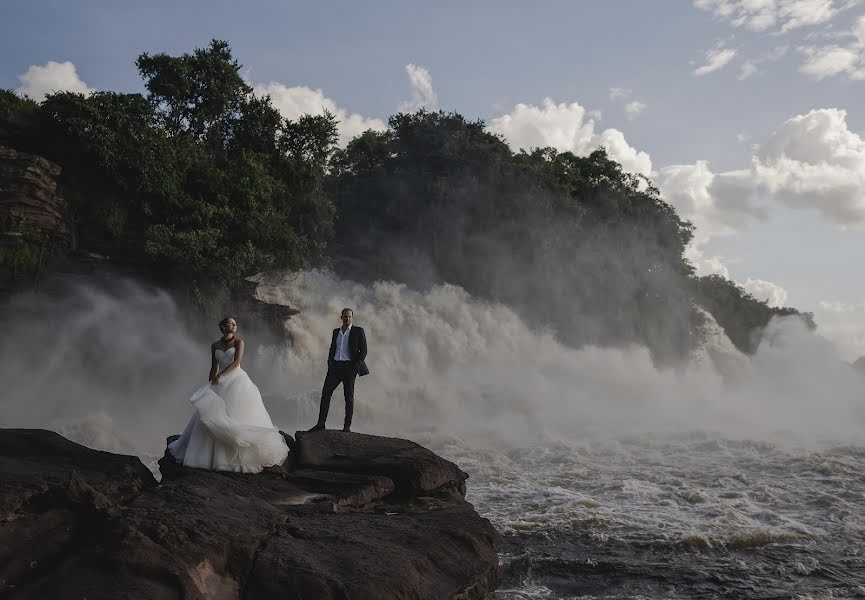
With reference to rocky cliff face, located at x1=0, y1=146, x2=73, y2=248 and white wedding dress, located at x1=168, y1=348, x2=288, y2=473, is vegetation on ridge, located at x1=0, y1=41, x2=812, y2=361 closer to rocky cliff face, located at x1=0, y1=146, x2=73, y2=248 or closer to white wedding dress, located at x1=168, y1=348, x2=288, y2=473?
rocky cliff face, located at x1=0, y1=146, x2=73, y2=248

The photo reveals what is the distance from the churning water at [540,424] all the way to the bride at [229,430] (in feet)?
9.51

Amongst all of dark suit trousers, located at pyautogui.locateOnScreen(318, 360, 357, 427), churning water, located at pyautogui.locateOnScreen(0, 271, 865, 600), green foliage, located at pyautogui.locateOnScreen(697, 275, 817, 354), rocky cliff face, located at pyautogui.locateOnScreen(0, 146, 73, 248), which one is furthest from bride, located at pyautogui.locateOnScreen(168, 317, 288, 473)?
green foliage, located at pyautogui.locateOnScreen(697, 275, 817, 354)

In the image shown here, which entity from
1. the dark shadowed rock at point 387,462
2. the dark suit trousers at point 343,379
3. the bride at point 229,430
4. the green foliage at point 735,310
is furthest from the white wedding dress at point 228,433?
the green foliage at point 735,310

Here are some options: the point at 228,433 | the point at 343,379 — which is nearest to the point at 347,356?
the point at 343,379

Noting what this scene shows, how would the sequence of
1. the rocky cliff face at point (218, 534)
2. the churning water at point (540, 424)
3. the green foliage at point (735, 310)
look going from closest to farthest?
the rocky cliff face at point (218, 534)
the churning water at point (540, 424)
the green foliage at point (735, 310)

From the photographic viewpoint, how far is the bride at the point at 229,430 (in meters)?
6.86

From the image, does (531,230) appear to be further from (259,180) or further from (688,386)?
(259,180)

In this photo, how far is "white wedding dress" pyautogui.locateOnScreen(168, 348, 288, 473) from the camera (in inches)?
270

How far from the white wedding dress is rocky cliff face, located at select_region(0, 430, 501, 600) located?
190mm

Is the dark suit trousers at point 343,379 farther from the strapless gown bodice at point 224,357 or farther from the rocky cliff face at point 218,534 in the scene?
the rocky cliff face at point 218,534

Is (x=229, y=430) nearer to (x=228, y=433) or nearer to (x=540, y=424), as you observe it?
(x=228, y=433)

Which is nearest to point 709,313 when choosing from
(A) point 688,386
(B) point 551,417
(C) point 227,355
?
(A) point 688,386

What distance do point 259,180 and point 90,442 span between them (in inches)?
353

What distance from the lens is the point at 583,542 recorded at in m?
8.75
